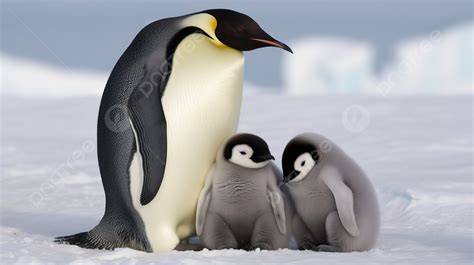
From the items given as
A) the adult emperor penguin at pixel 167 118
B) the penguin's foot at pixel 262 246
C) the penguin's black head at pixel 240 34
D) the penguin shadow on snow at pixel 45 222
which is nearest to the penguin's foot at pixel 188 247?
the adult emperor penguin at pixel 167 118

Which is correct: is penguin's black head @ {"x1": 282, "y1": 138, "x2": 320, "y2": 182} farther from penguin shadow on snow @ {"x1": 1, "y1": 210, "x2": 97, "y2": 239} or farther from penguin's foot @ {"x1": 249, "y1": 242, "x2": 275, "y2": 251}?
penguin shadow on snow @ {"x1": 1, "y1": 210, "x2": 97, "y2": 239}

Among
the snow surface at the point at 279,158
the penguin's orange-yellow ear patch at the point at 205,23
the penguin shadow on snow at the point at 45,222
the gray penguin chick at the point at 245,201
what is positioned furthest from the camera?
the penguin shadow on snow at the point at 45,222

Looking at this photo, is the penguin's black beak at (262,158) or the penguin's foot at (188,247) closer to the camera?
the penguin's black beak at (262,158)

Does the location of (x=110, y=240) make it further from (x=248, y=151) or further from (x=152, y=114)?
(x=248, y=151)

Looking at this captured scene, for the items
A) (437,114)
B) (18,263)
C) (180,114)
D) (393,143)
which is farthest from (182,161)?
(437,114)

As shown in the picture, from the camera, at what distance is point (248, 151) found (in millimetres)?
3281

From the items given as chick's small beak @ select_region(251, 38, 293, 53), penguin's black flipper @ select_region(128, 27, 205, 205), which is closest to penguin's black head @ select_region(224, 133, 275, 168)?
penguin's black flipper @ select_region(128, 27, 205, 205)

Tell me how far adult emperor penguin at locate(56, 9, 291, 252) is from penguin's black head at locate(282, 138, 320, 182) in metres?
0.30

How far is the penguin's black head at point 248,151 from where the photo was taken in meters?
3.26

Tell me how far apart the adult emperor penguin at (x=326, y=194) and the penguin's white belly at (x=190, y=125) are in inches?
12.8

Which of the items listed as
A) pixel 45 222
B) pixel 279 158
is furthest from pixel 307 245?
pixel 279 158

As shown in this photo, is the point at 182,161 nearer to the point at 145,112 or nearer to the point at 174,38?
the point at 145,112

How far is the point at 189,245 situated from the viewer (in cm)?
347

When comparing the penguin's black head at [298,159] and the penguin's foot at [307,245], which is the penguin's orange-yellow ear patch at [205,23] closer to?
the penguin's black head at [298,159]
